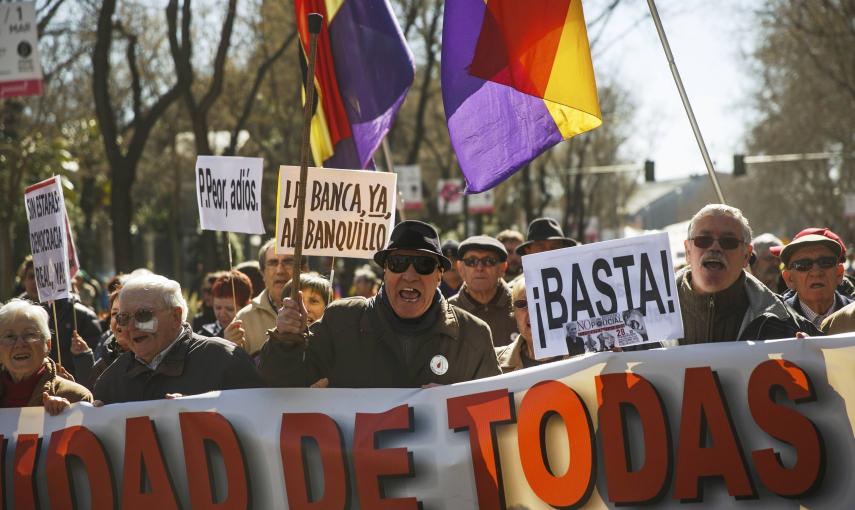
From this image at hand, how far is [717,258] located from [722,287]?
0.39ft

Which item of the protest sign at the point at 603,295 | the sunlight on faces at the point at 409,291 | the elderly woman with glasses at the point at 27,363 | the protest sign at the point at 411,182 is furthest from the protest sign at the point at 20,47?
the protest sign at the point at 411,182

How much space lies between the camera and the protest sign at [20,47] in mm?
13859

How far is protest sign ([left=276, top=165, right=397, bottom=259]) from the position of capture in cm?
628

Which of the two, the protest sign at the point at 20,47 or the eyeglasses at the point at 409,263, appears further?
the protest sign at the point at 20,47

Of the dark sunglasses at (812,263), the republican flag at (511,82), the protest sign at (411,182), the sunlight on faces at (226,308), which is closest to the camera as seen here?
the republican flag at (511,82)

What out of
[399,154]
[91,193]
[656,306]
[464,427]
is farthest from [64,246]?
[399,154]

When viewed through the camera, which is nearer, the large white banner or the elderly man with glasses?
the large white banner

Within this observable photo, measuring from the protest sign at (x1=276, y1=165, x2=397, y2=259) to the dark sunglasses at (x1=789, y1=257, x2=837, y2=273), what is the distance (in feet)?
7.04

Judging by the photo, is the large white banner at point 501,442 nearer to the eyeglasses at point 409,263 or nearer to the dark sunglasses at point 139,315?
the dark sunglasses at point 139,315

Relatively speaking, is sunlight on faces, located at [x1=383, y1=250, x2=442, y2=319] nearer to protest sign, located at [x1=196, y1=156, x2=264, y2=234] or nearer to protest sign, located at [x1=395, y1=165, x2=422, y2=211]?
protest sign, located at [x1=196, y1=156, x2=264, y2=234]

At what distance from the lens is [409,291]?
5.15 meters

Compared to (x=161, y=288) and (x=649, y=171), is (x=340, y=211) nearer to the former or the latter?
(x=161, y=288)

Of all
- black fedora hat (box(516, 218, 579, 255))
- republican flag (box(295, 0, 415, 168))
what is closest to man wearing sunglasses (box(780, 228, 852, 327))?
republican flag (box(295, 0, 415, 168))

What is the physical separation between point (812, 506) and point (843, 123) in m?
46.9
